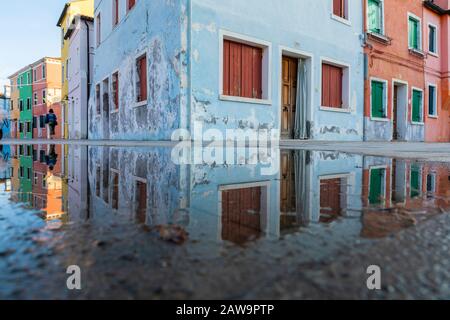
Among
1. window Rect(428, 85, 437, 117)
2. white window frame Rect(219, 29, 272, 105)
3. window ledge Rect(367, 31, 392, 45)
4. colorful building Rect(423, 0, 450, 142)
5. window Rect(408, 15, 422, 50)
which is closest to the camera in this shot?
white window frame Rect(219, 29, 272, 105)

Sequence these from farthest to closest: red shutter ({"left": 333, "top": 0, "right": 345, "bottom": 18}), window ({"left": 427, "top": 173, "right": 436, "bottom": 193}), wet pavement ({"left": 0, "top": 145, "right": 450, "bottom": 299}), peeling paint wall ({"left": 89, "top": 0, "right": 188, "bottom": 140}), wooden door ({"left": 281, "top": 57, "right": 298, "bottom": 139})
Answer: red shutter ({"left": 333, "top": 0, "right": 345, "bottom": 18}) → wooden door ({"left": 281, "top": 57, "right": 298, "bottom": 139}) → peeling paint wall ({"left": 89, "top": 0, "right": 188, "bottom": 140}) → window ({"left": 427, "top": 173, "right": 436, "bottom": 193}) → wet pavement ({"left": 0, "top": 145, "right": 450, "bottom": 299})

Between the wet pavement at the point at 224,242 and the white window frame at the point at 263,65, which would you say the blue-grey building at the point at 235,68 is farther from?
the wet pavement at the point at 224,242

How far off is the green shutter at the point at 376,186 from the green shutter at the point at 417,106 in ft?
48.5

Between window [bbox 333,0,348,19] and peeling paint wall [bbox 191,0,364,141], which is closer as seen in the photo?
peeling paint wall [bbox 191,0,364,141]

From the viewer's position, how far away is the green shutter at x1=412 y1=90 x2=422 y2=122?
15.7m

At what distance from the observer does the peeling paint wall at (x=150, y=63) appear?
782 cm

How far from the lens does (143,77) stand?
33.4ft

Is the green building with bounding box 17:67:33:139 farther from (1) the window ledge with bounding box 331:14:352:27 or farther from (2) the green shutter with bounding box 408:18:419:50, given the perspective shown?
(2) the green shutter with bounding box 408:18:419:50

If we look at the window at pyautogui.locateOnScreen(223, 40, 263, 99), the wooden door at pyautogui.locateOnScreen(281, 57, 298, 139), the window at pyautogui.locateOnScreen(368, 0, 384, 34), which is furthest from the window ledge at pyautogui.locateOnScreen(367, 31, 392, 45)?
the window at pyautogui.locateOnScreen(223, 40, 263, 99)

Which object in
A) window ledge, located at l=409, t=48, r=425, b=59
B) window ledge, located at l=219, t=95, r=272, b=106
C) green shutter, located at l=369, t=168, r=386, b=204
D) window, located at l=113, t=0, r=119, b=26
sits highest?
window, located at l=113, t=0, r=119, b=26

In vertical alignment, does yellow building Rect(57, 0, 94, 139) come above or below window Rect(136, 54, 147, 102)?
above

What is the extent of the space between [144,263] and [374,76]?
13.8 metres

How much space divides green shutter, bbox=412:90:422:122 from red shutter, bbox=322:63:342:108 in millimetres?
5634
